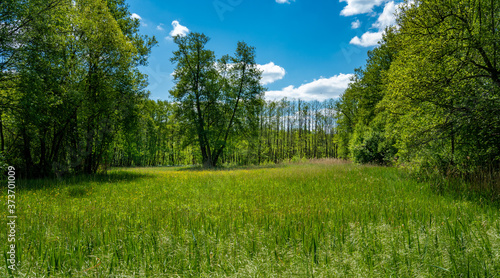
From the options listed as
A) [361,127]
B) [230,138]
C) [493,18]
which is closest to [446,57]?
[493,18]

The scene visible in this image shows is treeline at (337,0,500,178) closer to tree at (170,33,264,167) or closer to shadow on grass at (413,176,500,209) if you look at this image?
shadow on grass at (413,176,500,209)

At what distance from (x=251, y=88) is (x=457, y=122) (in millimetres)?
24421

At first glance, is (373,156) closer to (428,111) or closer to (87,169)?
(428,111)

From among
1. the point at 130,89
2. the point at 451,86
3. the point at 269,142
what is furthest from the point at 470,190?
the point at 269,142

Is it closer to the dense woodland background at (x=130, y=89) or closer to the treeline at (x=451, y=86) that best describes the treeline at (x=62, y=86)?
the dense woodland background at (x=130, y=89)

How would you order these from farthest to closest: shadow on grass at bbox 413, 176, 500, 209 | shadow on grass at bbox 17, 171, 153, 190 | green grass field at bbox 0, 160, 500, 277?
1. shadow on grass at bbox 17, 171, 153, 190
2. shadow on grass at bbox 413, 176, 500, 209
3. green grass field at bbox 0, 160, 500, 277

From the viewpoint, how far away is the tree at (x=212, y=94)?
1122 inches

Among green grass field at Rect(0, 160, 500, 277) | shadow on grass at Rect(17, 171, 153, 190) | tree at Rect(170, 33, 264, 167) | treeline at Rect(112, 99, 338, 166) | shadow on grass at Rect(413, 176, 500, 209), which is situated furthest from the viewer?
treeline at Rect(112, 99, 338, 166)

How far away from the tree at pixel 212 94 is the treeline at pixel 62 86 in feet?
39.1

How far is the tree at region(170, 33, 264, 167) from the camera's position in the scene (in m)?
28.5

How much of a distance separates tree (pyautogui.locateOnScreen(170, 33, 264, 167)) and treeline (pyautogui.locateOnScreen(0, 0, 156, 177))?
11.9 metres

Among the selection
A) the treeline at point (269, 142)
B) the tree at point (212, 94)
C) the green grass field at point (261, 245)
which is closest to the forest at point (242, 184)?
the green grass field at point (261, 245)

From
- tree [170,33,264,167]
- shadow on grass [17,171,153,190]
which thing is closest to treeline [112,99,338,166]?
tree [170,33,264,167]

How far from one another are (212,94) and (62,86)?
18.9m
